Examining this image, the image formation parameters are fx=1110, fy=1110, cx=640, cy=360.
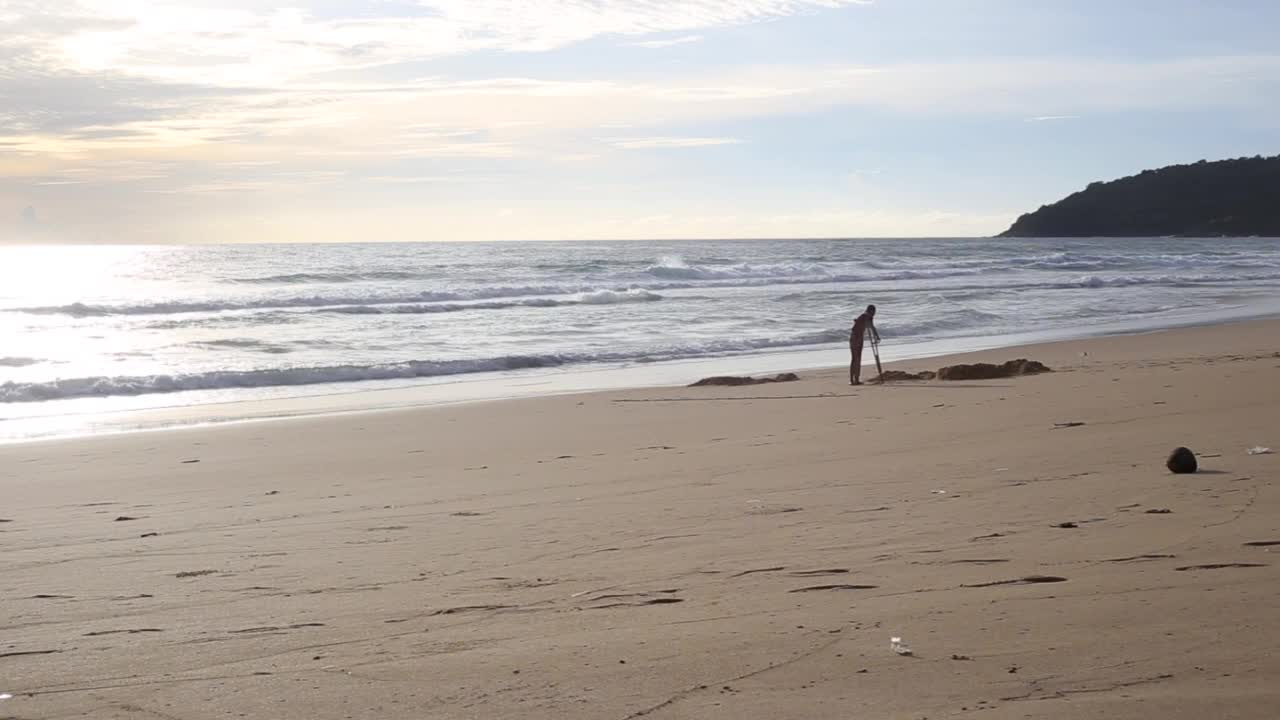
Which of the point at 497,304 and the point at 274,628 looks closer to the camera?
the point at 274,628

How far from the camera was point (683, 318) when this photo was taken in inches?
1182

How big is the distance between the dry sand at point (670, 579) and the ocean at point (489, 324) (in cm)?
708

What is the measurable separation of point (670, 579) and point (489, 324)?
24.7 m

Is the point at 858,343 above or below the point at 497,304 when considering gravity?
below

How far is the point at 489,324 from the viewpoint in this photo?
28797 mm

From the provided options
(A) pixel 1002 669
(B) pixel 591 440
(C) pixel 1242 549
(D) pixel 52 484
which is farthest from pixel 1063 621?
(D) pixel 52 484

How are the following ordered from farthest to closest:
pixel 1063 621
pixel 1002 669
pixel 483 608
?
pixel 483 608 < pixel 1063 621 < pixel 1002 669

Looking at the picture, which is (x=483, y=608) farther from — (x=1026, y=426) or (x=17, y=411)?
(x=17, y=411)

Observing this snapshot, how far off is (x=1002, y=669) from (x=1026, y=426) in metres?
6.12

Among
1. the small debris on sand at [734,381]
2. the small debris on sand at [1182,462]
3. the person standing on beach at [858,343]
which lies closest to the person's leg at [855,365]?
the person standing on beach at [858,343]

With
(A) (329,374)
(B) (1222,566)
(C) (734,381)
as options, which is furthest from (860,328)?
(B) (1222,566)

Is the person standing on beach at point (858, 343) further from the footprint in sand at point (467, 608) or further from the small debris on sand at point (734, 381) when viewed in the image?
the footprint in sand at point (467, 608)

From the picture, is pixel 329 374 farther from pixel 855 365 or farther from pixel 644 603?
pixel 644 603

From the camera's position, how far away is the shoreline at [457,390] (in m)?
12.8
